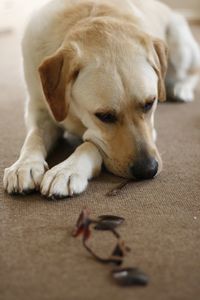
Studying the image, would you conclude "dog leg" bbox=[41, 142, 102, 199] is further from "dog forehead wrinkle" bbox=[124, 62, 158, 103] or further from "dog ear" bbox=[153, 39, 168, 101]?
"dog ear" bbox=[153, 39, 168, 101]

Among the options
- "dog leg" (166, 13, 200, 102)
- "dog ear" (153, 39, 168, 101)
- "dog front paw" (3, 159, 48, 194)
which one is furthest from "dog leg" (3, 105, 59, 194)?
"dog leg" (166, 13, 200, 102)

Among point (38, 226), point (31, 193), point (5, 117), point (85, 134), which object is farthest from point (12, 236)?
point (5, 117)

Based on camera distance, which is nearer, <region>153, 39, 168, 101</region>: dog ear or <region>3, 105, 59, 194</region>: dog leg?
<region>3, 105, 59, 194</region>: dog leg

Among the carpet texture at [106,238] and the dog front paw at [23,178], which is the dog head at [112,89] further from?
the dog front paw at [23,178]

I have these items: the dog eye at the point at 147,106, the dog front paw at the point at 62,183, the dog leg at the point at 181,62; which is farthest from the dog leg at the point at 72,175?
the dog leg at the point at 181,62

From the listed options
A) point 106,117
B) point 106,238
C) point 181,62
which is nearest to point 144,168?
point 106,117
